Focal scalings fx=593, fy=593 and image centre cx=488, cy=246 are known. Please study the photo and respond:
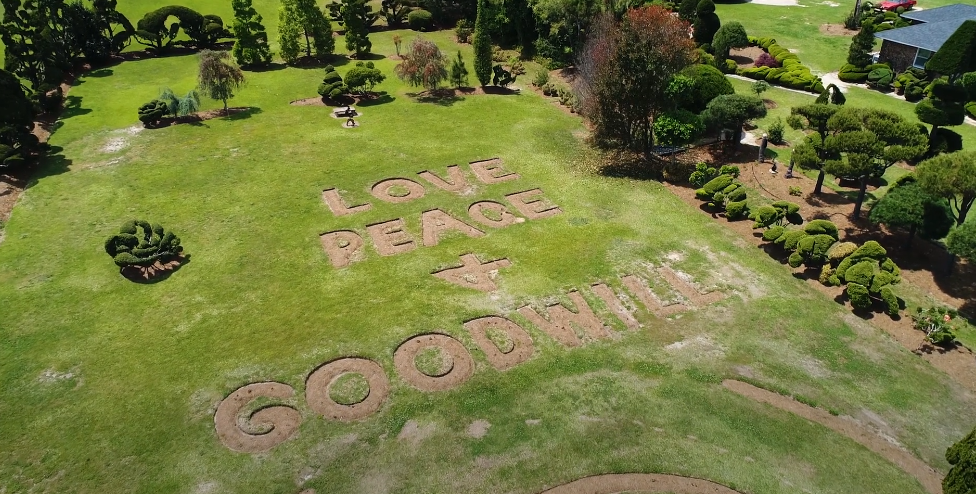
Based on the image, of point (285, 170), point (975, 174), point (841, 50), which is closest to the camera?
point (975, 174)

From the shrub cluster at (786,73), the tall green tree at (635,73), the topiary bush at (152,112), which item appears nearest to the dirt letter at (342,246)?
the tall green tree at (635,73)

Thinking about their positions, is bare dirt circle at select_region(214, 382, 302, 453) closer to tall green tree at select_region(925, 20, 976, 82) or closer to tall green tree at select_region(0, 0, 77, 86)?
tall green tree at select_region(0, 0, 77, 86)

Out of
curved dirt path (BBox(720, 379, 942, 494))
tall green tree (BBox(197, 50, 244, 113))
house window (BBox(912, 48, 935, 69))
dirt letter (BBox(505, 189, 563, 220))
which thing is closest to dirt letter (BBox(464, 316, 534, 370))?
curved dirt path (BBox(720, 379, 942, 494))

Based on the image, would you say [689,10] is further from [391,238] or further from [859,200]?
[391,238]

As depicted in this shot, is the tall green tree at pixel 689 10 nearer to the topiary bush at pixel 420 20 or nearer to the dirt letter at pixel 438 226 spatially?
the topiary bush at pixel 420 20

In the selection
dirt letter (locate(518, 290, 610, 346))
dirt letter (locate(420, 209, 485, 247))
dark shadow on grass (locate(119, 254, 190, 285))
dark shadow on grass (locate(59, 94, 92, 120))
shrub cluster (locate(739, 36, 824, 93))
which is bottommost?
dirt letter (locate(518, 290, 610, 346))

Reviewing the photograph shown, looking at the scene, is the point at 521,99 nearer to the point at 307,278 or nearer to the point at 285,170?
the point at 285,170

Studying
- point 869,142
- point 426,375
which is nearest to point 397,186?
point 426,375

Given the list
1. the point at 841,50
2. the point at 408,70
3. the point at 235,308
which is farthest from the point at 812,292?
the point at 841,50
